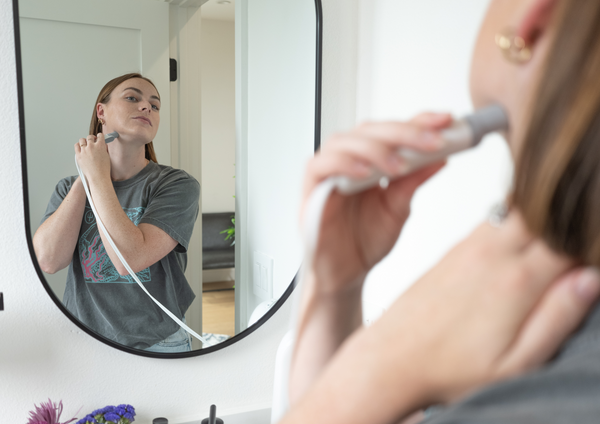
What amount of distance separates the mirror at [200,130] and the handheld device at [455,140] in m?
0.76

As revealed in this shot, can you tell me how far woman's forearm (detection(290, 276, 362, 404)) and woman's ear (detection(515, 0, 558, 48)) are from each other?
0.18 m

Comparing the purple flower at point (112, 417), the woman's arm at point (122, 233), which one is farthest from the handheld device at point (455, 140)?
the purple flower at point (112, 417)

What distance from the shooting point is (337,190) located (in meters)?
0.28

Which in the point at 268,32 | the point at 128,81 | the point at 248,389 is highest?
the point at 268,32

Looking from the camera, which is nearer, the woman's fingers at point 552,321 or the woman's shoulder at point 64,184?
the woman's fingers at point 552,321

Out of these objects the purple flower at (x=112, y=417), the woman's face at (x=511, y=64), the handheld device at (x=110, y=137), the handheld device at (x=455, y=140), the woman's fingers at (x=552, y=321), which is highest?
the woman's face at (x=511, y=64)

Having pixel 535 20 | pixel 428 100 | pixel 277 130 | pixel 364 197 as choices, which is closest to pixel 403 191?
pixel 364 197

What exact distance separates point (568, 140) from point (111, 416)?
96 cm

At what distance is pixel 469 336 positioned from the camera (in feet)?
0.84

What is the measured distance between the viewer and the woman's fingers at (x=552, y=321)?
0.81 ft

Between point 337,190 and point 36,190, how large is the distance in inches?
31.4

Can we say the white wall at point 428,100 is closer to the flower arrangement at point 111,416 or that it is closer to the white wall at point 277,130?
the white wall at point 277,130

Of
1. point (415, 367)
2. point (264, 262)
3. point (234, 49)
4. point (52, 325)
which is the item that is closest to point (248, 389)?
point (264, 262)

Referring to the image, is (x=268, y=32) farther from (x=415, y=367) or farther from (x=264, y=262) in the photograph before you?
(x=415, y=367)
